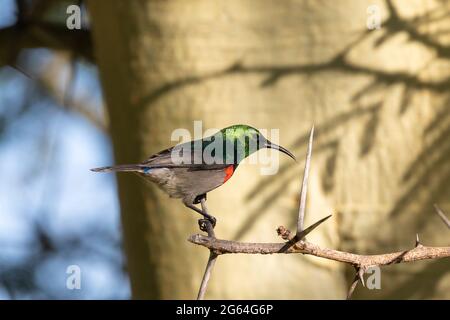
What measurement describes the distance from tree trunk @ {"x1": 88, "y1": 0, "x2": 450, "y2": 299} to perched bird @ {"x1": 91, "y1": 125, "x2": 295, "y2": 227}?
1.54 ft

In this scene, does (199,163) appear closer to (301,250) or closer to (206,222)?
(206,222)

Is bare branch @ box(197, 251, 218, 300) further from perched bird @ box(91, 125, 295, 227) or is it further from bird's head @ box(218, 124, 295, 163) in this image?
bird's head @ box(218, 124, 295, 163)

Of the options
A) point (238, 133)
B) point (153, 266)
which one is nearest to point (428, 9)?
point (238, 133)

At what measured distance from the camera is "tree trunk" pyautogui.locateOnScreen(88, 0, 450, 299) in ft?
5.78

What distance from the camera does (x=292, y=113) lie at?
176cm

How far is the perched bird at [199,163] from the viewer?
119 cm

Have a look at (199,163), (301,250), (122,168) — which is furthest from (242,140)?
(301,250)

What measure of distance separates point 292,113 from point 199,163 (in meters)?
0.59

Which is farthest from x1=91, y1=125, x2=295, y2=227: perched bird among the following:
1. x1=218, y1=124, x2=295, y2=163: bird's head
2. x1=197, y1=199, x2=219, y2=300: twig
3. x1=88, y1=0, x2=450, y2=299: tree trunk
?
x1=88, y1=0, x2=450, y2=299: tree trunk

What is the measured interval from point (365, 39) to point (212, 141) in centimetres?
63

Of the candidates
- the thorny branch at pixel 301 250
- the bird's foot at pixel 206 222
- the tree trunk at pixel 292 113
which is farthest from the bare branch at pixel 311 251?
the tree trunk at pixel 292 113

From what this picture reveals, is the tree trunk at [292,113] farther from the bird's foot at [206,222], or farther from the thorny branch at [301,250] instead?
the thorny branch at [301,250]

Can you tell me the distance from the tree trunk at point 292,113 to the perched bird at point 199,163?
468 millimetres
